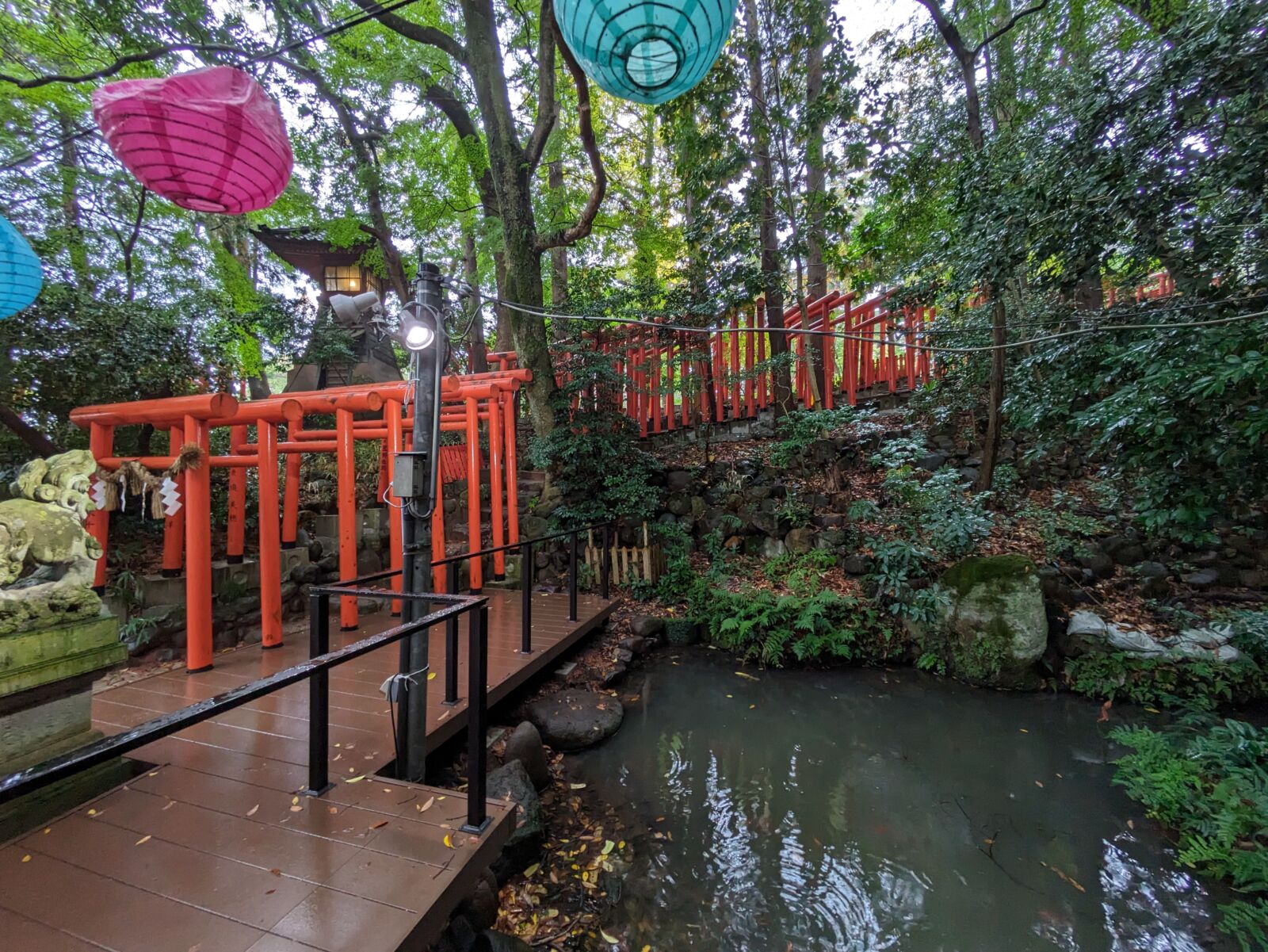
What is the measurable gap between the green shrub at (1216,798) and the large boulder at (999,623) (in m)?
0.90

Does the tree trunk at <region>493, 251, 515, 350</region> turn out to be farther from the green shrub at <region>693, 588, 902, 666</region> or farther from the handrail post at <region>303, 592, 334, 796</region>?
the handrail post at <region>303, 592, 334, 796</region>

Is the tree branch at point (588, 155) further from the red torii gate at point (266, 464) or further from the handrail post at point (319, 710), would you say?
the handrail post at point (319, 710)

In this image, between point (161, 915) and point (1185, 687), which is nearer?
point (161, 915)

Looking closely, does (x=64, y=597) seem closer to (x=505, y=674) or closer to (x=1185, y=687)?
(x=505, y=674)

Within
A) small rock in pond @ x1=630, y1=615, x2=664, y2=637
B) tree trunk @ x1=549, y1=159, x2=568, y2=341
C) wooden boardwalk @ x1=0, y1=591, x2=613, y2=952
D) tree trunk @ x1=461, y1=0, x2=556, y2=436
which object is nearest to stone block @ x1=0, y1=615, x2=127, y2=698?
wooden boardwalk @ x1=0, y1=591, x2=613, y2=952

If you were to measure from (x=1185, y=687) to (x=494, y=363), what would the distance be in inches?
389

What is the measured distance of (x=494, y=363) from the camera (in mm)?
9680

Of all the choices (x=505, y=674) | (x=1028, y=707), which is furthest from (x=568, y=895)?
(x=1028, y=707)

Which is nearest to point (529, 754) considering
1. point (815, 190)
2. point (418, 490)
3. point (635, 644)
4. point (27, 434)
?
point (418, 490)

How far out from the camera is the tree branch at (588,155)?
15.9ft

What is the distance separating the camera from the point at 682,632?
18.4 ft

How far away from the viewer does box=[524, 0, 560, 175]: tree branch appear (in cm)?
540

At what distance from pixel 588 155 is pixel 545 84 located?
89cm

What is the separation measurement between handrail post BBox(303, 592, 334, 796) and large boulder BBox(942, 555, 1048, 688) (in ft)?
16.6
